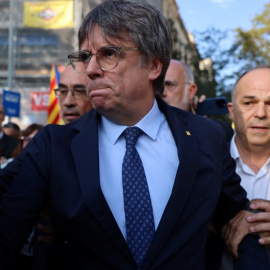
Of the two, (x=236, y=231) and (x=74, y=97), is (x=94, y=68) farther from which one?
(x=74, y=97)

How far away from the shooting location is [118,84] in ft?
6.68

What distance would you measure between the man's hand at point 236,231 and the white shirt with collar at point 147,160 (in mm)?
459

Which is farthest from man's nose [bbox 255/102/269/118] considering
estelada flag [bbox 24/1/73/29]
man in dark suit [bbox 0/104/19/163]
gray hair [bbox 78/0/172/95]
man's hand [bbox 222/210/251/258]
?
estelada flag [bbox 24/1/73/29]

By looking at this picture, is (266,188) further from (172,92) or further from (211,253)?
(172,92)

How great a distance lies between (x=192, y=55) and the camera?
61.5 feet

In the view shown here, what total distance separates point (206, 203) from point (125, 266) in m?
0.46

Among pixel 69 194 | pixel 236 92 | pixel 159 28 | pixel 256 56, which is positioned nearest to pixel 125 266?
pixel 69 194

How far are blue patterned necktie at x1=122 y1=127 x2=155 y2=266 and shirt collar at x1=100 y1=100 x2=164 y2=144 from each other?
18cm

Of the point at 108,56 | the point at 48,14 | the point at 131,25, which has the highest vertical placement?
the point at 48,14

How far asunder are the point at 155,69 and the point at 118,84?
30 centimetres

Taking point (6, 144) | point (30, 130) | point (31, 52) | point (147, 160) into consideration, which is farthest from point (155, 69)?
point (31, 52)

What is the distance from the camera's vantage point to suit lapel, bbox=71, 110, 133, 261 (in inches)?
70.6

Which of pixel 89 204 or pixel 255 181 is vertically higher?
pixel 89 204

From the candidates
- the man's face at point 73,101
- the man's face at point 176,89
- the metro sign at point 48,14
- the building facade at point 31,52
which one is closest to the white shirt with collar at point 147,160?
the man's face at point 73,101
